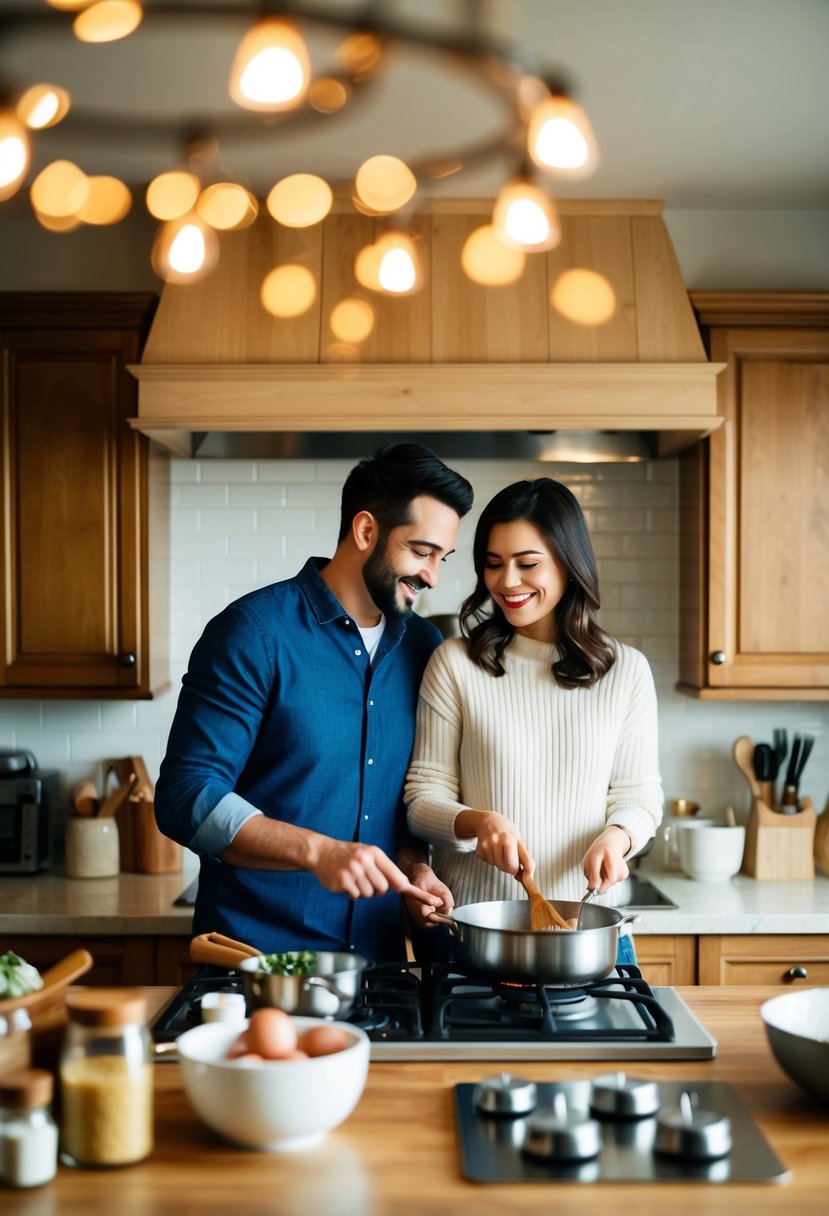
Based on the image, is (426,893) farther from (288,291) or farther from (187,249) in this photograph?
(288,291)

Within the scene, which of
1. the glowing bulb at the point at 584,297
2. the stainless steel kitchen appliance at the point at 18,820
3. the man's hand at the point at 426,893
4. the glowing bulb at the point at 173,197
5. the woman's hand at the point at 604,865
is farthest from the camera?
the stainless steel kitchen appliance at the point at 18,820

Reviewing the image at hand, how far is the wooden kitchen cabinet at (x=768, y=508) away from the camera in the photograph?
357 cm

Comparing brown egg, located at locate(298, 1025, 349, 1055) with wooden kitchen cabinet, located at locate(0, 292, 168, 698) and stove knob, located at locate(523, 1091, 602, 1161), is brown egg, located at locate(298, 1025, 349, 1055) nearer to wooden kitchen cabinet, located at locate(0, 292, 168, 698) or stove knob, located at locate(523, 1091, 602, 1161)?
stove knob, located at locate(523, 1091, 602, 1161)

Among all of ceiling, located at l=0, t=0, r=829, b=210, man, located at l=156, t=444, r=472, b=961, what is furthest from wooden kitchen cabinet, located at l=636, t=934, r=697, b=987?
ceiling, located at l=0, t=0, r=829, b=210

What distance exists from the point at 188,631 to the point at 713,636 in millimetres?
1669

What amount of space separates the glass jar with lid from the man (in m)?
0.80

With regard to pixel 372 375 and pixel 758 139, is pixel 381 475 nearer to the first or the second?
pixel 372 375

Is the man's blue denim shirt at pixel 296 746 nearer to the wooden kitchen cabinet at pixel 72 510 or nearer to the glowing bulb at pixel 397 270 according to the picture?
the glowing bulb at pixel 397 270

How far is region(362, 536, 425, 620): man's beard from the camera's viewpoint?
245cm

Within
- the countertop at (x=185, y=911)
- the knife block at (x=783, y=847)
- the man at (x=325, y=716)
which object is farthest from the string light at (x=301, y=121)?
the knife block at (x=783, y=847)

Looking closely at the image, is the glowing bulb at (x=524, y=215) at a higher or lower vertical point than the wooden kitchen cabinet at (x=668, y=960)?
higher

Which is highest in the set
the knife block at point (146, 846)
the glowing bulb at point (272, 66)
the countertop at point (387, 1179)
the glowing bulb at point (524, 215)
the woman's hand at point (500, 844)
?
the glowing bulb at point (272, 66)

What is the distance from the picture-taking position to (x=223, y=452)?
3.83 metres

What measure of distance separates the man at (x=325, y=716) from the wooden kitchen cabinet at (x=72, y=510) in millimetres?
1216
